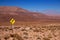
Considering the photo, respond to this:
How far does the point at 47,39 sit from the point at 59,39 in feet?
6.36

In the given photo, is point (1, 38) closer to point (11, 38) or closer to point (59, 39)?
point (11, 38)

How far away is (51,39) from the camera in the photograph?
22.2 meters

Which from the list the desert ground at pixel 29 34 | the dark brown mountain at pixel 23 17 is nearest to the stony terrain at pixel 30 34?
the desert ground at pixel 29 34

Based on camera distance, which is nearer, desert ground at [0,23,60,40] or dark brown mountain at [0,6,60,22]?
desert ground at [0,23,60,40]

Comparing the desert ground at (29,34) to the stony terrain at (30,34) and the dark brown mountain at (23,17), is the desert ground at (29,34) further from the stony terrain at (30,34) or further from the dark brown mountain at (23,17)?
the dark brown mountain at (23,17)

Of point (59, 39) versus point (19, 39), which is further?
point (59, 39)

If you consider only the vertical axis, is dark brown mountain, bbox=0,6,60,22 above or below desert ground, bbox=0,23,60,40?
below

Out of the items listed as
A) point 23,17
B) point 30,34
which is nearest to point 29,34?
point 30,34

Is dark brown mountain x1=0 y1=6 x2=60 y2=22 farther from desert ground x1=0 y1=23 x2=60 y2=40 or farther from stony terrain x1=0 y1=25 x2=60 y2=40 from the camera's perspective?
stony terrain x1=0 y1=25 x2=60 y2=40

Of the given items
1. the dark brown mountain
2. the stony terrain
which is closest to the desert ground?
the stony terrain

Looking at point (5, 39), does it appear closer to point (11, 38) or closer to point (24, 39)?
point (11, 38)

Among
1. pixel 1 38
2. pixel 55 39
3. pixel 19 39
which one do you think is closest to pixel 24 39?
pixel 19 39

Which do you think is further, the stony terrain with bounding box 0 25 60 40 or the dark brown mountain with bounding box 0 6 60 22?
the dark brown mountain with bounding box 0 6 60 22

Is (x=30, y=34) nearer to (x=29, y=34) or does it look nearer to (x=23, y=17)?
(x=29, y=34)
